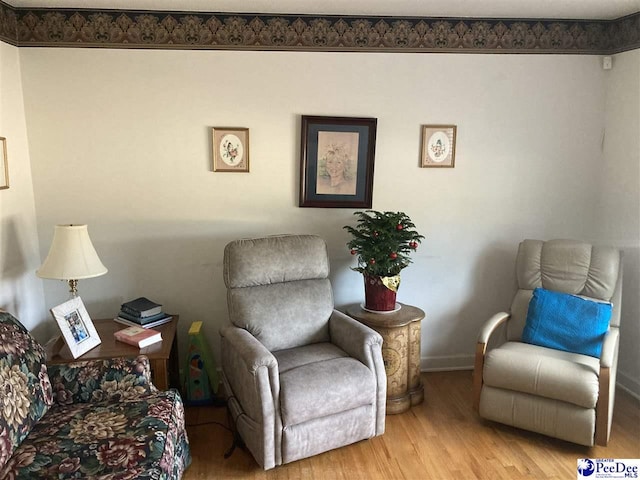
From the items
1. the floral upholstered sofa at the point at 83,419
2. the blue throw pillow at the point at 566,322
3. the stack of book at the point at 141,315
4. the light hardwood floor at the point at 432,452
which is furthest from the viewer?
the stack of book at the point at 141,315

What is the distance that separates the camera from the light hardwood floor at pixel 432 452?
8.10ft

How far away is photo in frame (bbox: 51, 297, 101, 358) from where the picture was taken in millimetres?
2473

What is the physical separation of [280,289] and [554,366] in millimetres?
1554

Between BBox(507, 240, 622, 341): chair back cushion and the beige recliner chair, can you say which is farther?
BBox(507, 240, 622, 341): chair back cushion

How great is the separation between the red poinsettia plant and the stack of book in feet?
4.10

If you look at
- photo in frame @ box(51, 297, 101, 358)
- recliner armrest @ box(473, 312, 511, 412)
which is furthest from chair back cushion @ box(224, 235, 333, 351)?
recliner armrest @ box(473, 312, 511, 412)

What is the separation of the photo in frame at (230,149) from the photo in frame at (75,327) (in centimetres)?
118

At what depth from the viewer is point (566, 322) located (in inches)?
111

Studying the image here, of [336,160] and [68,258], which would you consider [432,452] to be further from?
[68,258]

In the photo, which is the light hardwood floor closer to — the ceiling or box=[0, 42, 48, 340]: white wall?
Answer: box=[0, 42, 48, 340]: white wall

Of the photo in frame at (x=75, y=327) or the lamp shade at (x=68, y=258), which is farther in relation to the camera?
the lamp shade at (x=68, y=258)

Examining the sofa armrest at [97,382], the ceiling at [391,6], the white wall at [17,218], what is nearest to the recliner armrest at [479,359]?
the sofa armrest at [97,382]

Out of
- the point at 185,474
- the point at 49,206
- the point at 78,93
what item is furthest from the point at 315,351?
the point at 78,93

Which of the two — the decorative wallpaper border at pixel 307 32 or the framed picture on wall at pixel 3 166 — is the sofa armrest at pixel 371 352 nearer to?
the decorative wallpaper border at pixel 307 32
